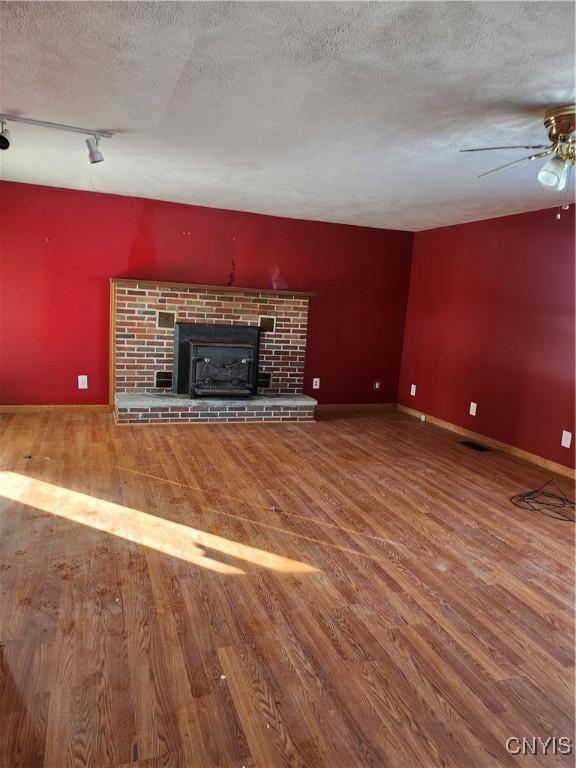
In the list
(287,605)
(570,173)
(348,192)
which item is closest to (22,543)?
(287,605)

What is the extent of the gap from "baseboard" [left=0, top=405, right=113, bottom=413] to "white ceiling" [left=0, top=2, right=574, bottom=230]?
230 cm

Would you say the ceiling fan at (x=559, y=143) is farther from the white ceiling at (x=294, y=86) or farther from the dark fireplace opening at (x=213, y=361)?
the dark fireplace opening at (x=213, y=361)

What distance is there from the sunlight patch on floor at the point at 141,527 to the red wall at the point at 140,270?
202cm

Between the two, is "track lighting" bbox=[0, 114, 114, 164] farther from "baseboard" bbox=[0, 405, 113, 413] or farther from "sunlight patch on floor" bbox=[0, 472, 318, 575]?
"baseboard" bbox=[0, 405, 113, 413]

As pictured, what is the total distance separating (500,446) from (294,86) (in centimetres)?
379

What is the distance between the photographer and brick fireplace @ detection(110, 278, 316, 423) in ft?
16.5

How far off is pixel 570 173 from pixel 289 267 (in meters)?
3.08

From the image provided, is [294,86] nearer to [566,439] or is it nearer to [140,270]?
[140,270]

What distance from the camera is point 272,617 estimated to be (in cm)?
208

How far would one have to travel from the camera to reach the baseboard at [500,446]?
4.19 meters

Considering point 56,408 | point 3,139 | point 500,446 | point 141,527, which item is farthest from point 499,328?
point 56,408

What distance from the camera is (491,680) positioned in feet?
5.90

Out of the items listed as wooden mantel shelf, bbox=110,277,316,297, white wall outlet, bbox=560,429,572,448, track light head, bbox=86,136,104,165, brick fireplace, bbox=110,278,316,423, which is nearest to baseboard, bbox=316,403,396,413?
brick fireplace, bbox=110,278,316,423

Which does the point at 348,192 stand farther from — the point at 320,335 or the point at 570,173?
the point at 320,335
